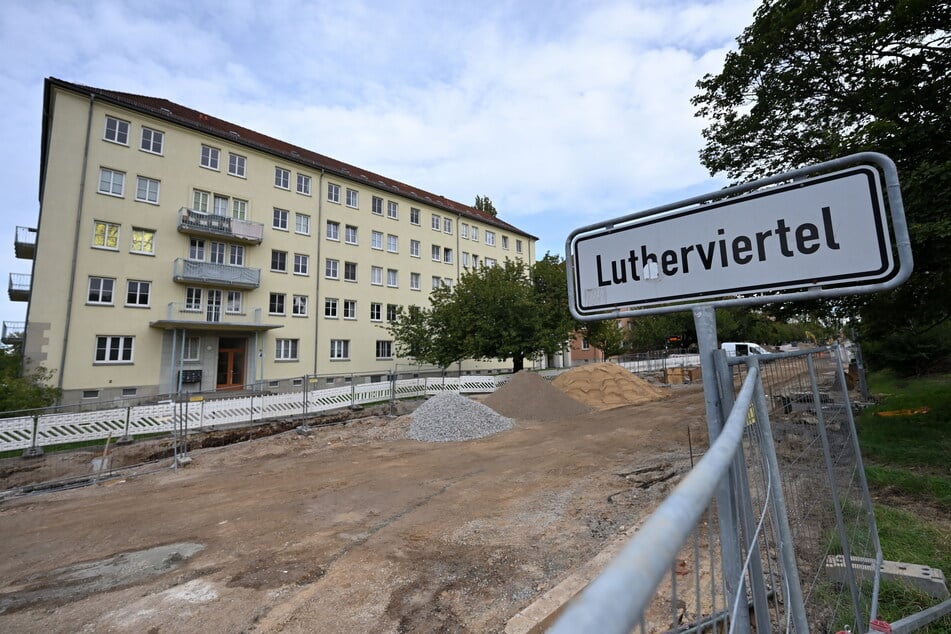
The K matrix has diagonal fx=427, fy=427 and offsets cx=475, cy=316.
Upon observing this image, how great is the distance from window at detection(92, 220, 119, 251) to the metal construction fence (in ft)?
88.6

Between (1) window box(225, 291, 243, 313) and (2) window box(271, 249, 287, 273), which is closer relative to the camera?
(1) window box(225, 291, 243, 313)

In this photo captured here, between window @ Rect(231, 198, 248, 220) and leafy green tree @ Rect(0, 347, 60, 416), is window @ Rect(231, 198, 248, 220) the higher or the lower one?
the higher one

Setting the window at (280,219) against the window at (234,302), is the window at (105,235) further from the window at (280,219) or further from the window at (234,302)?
the window at (280,219)

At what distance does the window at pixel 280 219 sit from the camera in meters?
27.3

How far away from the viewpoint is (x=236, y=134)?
27.8m

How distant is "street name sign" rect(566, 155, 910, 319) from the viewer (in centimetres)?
146

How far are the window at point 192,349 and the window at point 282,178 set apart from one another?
10977mm

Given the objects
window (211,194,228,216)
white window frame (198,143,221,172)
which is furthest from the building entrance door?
white window frame (198,143,221,172)

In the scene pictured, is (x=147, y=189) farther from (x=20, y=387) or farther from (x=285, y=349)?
(x=20, y=387)

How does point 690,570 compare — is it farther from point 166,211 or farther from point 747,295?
A: point 166,211

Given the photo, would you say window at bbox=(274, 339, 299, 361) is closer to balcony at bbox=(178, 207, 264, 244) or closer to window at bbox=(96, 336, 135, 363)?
balcony at bbox=(178, 207, 264, 244)

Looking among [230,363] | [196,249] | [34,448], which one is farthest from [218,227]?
[34,448]

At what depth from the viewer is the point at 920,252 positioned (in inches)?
251

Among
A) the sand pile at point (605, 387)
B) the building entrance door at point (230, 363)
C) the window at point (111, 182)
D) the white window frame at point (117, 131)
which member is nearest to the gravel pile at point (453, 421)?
the sand pile at point (605, 387)
